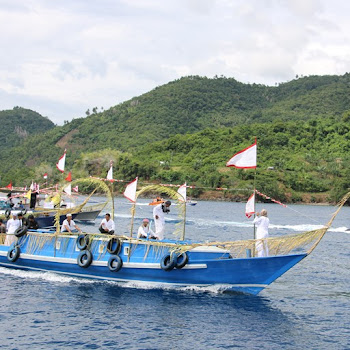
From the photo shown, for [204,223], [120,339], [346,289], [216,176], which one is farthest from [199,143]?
[120,339]

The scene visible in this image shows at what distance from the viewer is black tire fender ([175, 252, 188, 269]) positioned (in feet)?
66.7

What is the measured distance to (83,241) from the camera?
2256cm

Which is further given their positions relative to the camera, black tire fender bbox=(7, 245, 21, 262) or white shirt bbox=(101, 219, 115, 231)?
black tire fender bbox=(7, 245, 21, 262)

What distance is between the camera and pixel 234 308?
19156 millimetres

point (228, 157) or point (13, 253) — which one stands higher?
point (228, 157)

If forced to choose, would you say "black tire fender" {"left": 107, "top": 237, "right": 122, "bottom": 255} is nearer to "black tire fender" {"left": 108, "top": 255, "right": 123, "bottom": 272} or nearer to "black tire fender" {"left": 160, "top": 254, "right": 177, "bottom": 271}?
"black tire fender" {"left": 108, "top": 255, "right": 123, "bottom": 272}

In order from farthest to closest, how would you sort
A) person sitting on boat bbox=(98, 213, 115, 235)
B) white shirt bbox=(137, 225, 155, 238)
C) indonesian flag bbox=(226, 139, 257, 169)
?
person sitting on boat bbox=(98, 213, 115, 235) → white shirt bbox=(137, 225, 155, 238) → indonesian flag bbox=(226, 139, 257, 169)

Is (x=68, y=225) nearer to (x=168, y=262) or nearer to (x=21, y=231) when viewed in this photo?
(x=21, y=231)

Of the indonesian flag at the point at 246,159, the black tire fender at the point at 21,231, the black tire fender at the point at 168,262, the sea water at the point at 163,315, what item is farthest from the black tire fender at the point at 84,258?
the indonesian flag at the point at 246,159

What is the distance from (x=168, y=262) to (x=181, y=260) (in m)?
0.53

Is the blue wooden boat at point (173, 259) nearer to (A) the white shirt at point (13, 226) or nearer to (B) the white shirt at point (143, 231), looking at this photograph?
(B) the white shirt at point (143, 231)

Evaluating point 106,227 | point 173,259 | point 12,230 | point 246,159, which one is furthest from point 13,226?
point 246,159

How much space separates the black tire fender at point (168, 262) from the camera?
803 inches

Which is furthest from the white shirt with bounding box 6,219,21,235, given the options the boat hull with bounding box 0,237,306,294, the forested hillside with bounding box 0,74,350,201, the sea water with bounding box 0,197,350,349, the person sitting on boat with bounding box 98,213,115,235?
the forested hillside with bounding box 0,74,350,201
